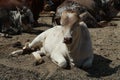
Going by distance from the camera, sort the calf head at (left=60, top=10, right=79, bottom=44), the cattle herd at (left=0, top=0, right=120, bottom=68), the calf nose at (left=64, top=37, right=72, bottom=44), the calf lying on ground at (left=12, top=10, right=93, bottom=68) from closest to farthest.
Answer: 1. the calf nose at (left=64, top=37, right=72, bottom=44)
2. the calf head at (left=60, top=10, right=79, bottom=44)
3. the calf lying on ground at (left=12, top=10, right=93, bottom=68)
4. the cattle herd at (left=0, top=0, right=120, bottom=68)

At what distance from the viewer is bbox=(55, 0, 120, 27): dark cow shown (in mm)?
11910

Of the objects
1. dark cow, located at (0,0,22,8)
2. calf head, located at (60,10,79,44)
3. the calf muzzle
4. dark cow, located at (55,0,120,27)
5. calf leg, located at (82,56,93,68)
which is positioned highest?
calf head, located at (60,10,79,44)

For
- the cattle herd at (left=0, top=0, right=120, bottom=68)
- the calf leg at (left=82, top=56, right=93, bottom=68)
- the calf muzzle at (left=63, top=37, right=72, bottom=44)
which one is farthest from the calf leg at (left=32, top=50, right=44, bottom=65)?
the calf muzzle at (left=63, top=37, right=72, bottom=44)

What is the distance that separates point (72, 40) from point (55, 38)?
1054mm

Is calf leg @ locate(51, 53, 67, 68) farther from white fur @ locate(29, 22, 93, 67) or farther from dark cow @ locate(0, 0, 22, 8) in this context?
dark cow @ locate(0, 0, 22, 8)

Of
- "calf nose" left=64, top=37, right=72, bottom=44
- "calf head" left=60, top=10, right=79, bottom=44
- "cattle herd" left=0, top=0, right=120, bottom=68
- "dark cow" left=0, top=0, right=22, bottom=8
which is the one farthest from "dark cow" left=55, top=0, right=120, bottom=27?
"calf nose" left=64, top=37, right=72, bottom=44

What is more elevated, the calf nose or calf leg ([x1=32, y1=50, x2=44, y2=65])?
the calf nose

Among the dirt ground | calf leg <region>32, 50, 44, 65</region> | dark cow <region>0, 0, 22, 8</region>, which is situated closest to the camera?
the dirt ground

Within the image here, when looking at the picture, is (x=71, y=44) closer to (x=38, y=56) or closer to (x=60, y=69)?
(x=60, y=69)

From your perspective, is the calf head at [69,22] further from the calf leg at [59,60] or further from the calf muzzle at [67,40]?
the calf leg at [59,60]

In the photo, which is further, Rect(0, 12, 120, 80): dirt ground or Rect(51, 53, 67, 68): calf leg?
Rect(51, 53, 67, 68): calf leg

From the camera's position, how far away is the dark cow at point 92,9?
11.9m

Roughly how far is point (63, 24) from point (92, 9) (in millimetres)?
5392

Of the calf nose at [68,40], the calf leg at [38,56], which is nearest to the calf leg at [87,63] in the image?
the calf nose at [68,40]
